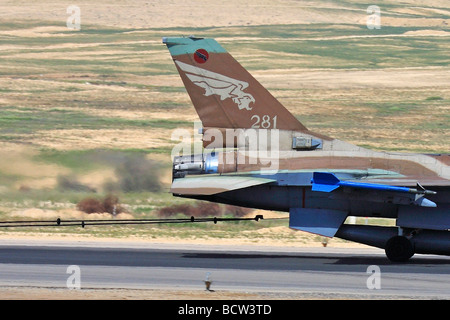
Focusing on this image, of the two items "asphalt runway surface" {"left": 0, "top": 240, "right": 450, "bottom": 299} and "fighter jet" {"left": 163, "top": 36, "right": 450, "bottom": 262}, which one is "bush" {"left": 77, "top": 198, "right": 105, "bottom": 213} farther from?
"fighter jet" {"left": 163, "top": 36, "right": 450, "bottom": 262}

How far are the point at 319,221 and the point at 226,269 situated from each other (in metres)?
3.08

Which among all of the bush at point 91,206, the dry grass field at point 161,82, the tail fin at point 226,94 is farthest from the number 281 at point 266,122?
the bush at point 91,206

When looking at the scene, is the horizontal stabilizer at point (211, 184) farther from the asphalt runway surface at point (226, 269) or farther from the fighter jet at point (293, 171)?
the asphalt runway surface at point (226, 269)

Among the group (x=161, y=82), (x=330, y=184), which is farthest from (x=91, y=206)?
(x=161, y=82)

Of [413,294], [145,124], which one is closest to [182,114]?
[145,124]

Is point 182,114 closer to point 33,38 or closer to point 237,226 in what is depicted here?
point 237,226

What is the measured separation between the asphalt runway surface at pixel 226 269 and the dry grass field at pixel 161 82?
11.4 ft

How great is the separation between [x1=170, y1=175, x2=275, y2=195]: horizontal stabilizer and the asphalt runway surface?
6.00 ft

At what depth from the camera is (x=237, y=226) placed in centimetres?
3044

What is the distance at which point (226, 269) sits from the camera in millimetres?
21344

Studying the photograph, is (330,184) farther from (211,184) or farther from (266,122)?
(211,184)

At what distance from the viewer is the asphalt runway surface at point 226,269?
1895 cm

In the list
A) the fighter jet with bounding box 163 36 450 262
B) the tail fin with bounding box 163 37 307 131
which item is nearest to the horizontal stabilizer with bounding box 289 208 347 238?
the fighter jet with bounding box 163 36 450 262
